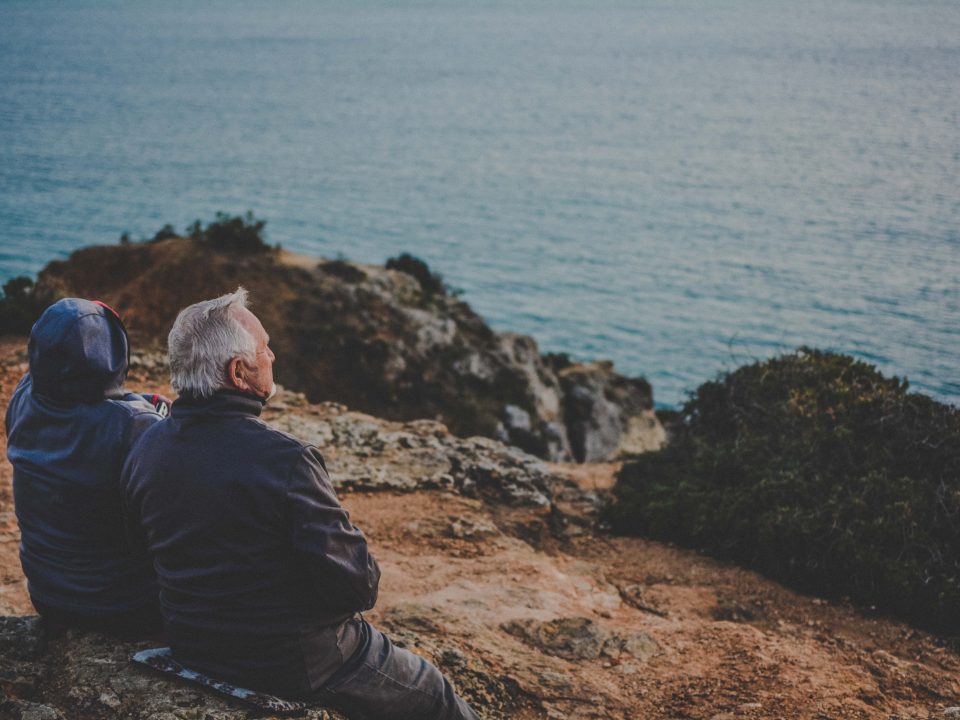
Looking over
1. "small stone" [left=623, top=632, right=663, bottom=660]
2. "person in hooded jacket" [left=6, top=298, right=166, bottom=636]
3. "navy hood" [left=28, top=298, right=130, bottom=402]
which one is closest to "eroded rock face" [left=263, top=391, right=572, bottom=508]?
"small stone" [left=623, top=632, right=663, bottom=660]

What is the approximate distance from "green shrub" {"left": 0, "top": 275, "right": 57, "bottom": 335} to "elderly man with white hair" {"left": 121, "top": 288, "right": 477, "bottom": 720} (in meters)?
11.0

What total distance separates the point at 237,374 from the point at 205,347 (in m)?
0.18

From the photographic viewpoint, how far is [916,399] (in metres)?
11.3

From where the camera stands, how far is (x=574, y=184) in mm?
63312

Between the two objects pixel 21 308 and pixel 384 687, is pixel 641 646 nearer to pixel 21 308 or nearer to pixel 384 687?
pixel 384 687

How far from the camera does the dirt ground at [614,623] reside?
19.7 ft

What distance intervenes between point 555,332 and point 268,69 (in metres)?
95.6

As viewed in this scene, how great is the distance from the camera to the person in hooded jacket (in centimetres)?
413

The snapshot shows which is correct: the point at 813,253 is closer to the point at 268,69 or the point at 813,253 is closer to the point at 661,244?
the point at 661,244

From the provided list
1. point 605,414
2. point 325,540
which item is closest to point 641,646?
point 325,540

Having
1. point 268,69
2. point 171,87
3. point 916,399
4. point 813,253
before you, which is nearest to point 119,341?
point 916,399

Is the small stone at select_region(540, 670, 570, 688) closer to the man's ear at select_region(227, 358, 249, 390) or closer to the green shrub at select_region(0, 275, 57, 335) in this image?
the man's ear at select_region(227, 358, 249, 390)

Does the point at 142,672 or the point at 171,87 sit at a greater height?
the point at 171,87

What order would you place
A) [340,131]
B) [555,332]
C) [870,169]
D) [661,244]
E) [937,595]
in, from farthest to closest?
[340,131] → [870,169] → [661,244] → [555,332] → [937,595]
